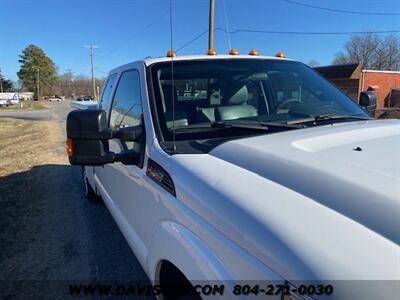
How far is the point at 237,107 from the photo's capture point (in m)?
2.83

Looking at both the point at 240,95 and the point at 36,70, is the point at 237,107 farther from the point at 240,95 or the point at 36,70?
the point at 36,70

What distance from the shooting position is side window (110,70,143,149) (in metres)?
2.76

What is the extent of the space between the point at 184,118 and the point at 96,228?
8.96ft

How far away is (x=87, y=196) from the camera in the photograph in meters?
5.87

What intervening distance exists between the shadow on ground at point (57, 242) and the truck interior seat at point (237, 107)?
1775 millimetres

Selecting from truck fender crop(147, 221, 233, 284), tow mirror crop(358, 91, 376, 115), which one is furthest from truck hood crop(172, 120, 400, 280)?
tow mirror crop(358, 91, 376, 115)

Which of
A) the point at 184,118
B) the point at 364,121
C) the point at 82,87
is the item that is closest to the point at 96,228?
the point at 184,118

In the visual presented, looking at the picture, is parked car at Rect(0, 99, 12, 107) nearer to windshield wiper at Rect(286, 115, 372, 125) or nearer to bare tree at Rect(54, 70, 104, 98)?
bare tree at Rect(54, 70, 104, 98)

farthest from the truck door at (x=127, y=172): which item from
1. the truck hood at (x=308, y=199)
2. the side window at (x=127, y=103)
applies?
the truck hood at (x=308, y=199)

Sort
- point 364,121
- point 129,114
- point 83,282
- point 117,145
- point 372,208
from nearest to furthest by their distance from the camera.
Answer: point 372,208
point 364,121
point 129,114
point 117,145
point 83,282

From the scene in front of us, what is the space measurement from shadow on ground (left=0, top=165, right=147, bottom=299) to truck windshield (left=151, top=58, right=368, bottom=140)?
1751 mm

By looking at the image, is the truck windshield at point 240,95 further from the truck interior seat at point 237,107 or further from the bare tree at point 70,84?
the bare tree at point 70,84

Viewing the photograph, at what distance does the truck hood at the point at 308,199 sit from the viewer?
1129 millimetres

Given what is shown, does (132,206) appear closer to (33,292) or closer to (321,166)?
(33,292)
